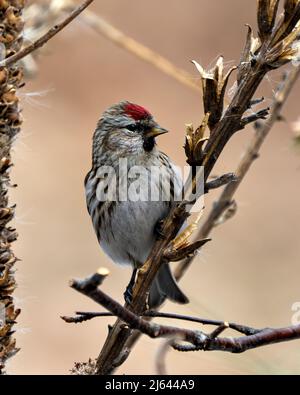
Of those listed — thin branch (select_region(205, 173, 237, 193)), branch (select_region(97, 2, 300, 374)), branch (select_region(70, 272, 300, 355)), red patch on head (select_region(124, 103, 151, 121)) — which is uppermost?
red patch on head (select_region(124, 103, 151, 121))

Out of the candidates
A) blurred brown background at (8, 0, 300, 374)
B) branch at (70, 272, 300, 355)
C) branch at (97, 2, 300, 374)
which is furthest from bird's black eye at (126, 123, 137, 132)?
blurred brown background at (8, 0, 300, 374)

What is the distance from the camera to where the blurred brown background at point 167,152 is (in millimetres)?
6070

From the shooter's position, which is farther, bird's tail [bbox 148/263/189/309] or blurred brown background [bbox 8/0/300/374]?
blurred brown background [bbox 8/0/300/374]

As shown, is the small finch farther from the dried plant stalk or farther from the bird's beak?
the dried plant stalk

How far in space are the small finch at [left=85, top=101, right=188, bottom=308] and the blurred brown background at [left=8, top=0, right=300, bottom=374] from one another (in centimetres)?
228

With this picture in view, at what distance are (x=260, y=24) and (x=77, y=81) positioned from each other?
7.13 meters

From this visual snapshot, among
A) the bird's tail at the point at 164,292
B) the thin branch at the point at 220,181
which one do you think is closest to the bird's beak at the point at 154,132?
the bird's tail at the point at 164,292

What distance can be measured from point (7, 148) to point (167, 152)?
5.94m

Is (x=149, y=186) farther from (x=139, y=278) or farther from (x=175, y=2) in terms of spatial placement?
(x=175, y=2)

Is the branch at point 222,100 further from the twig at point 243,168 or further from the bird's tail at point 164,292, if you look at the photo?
the bird's tail at point 164,292

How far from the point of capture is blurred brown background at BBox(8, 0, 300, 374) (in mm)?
6070

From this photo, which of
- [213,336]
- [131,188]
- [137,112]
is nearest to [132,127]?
[137,112]

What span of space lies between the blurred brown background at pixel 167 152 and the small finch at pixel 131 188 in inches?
89.7

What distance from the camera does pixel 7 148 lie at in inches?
64.6
